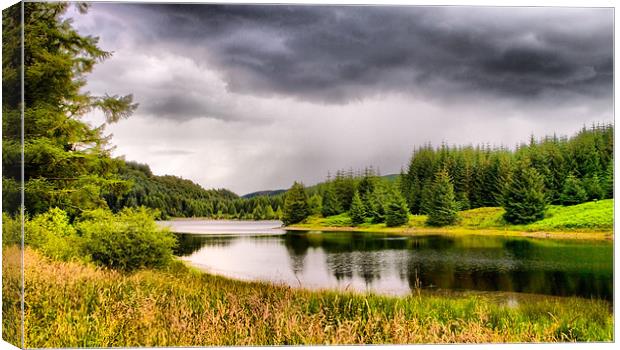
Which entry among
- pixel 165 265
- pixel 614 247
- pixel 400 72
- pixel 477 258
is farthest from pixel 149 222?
pixel 614 247

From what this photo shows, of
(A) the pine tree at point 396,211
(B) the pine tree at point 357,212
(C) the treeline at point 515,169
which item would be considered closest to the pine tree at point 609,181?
(C) the treeline at point 515,169

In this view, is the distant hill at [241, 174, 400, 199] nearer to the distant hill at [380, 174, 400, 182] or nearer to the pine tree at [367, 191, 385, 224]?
the distant hill at [380, 174, 400, 182]

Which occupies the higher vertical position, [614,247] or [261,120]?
[261,120]

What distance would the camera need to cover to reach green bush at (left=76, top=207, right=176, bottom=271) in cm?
959

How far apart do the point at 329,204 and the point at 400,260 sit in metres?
1.49

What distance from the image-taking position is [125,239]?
9.69 meters

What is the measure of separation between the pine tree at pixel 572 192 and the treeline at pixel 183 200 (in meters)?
4.66

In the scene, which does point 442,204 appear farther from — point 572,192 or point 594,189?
point 594,189

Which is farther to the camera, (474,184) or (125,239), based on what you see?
(474,184)

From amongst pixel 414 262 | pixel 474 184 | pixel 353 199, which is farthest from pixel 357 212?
pixel 474 184

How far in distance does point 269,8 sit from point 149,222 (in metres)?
3.90

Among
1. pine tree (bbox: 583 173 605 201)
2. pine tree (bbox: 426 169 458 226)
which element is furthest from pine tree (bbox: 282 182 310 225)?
pine tree (bbox: 583 173 605 201)

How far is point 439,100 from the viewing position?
948 cm

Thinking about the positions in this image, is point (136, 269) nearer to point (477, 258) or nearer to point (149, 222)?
point (149, 222)
